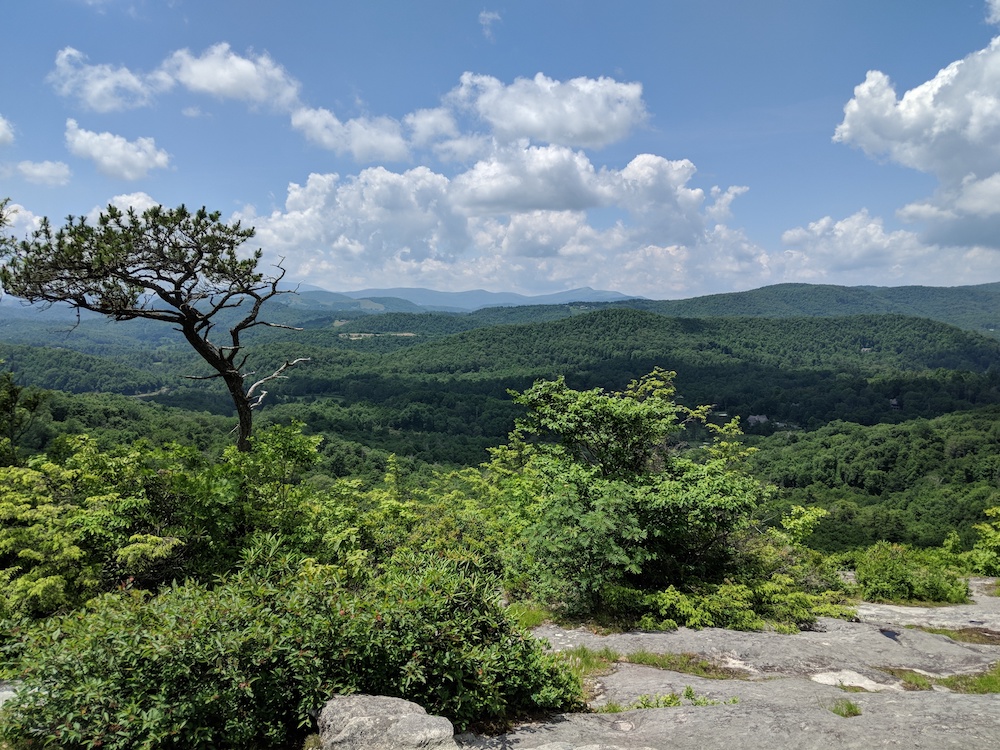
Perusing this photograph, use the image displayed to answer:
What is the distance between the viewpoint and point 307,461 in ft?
34.9

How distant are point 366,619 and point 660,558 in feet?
24.2

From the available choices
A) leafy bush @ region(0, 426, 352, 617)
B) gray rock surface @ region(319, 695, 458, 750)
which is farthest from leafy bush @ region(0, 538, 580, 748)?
leafy bush @ region(0, 426, 352, 617)

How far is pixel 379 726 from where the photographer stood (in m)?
4.45

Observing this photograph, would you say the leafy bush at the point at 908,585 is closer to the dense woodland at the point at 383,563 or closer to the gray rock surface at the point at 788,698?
the dense woodland at the point at 383,563

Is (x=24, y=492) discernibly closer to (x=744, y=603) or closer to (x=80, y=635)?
(x=80, y=635)

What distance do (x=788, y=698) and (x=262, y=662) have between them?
599 cm

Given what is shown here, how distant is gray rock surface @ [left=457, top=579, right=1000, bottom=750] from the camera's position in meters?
4.89

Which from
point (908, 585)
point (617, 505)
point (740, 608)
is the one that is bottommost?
point (908, 585)

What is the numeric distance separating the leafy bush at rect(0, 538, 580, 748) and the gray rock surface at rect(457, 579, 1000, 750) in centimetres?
66

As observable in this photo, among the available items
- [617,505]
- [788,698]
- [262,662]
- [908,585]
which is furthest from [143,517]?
[908,585]

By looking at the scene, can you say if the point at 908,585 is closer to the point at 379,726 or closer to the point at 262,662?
the point at 379,726

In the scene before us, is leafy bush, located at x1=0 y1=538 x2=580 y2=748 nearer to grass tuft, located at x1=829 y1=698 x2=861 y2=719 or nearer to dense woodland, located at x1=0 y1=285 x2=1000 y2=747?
dense woodland, located at x1=0 y1=285 x2=1000 y2=747

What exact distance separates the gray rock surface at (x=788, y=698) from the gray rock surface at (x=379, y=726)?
0.49 m

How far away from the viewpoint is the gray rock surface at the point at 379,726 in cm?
429
